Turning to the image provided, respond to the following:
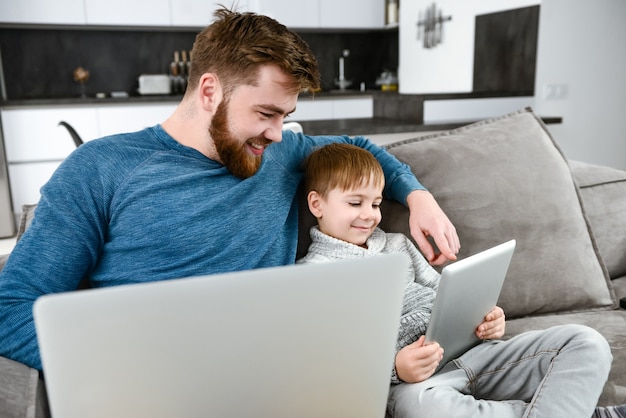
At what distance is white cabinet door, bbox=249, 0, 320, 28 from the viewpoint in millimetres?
4801

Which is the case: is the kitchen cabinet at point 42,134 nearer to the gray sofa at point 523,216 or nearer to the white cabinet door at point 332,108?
the white cabinet door at point 332,108

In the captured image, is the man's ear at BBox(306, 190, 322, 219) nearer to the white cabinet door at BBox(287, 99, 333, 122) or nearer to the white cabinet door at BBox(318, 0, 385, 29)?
the white cabinet door at BBox(287, 99, 333, 122)

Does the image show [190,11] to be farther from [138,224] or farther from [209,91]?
[138,224]

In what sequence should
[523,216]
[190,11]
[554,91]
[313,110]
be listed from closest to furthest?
[523,216] → [554,91] → [190,11] → [313,110]

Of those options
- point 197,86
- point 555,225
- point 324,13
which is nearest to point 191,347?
point 197,86

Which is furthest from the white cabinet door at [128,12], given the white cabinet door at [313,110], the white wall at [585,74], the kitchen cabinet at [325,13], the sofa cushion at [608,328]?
the sofa cushion at [608,328]

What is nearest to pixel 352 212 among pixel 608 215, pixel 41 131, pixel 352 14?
pixel 608 215

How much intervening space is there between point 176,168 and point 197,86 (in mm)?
210

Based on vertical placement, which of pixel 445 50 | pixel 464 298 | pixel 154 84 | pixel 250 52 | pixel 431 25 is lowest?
pixel 464 298

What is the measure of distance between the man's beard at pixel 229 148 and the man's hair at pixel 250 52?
0.20ft

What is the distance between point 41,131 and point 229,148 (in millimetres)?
3418

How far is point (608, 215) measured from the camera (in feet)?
5.58

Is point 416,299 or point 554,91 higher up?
point 554,91

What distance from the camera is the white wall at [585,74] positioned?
3.66 m
